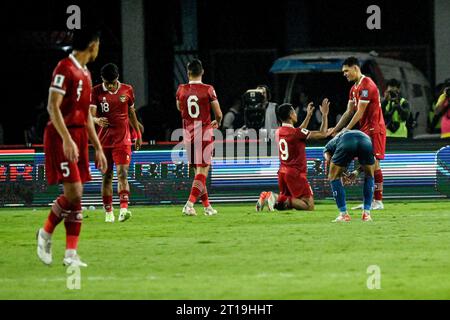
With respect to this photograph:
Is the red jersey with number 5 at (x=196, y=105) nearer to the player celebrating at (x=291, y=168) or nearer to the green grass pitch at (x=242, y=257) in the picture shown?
the player celebrating at (x=291, y=168)

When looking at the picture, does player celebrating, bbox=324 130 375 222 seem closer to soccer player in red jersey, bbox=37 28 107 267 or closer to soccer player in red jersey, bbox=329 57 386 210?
soccer player in red jersey, bbox=329 57 386 210

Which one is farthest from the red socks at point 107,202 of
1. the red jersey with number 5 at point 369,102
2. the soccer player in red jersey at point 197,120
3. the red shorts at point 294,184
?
the red jersey with number 5 at point 369,102

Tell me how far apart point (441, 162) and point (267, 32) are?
13394mm

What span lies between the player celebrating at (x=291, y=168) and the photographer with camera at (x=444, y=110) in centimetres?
435

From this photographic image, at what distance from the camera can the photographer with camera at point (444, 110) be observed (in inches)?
960

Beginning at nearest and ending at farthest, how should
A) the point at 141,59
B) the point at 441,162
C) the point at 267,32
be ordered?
the point at 441,162, the point at 141,59, the point at 267,32

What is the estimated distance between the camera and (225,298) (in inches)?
463

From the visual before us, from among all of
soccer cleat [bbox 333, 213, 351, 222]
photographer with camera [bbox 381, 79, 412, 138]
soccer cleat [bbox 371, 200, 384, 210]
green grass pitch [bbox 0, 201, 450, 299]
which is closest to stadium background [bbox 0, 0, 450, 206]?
photographer with camera [bbox 381, 79, 412, 138]

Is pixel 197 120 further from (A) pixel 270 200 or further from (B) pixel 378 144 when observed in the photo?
(B) pixel 378 144

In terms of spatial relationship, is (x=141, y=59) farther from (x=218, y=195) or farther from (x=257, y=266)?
(x=257, y=266)

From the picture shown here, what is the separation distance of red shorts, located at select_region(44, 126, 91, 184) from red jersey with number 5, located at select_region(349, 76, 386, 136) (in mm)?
6802

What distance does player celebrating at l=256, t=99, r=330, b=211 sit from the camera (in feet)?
67.4

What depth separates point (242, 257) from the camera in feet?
48.1

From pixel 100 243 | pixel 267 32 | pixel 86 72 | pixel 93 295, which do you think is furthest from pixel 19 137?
pixel 93 295
